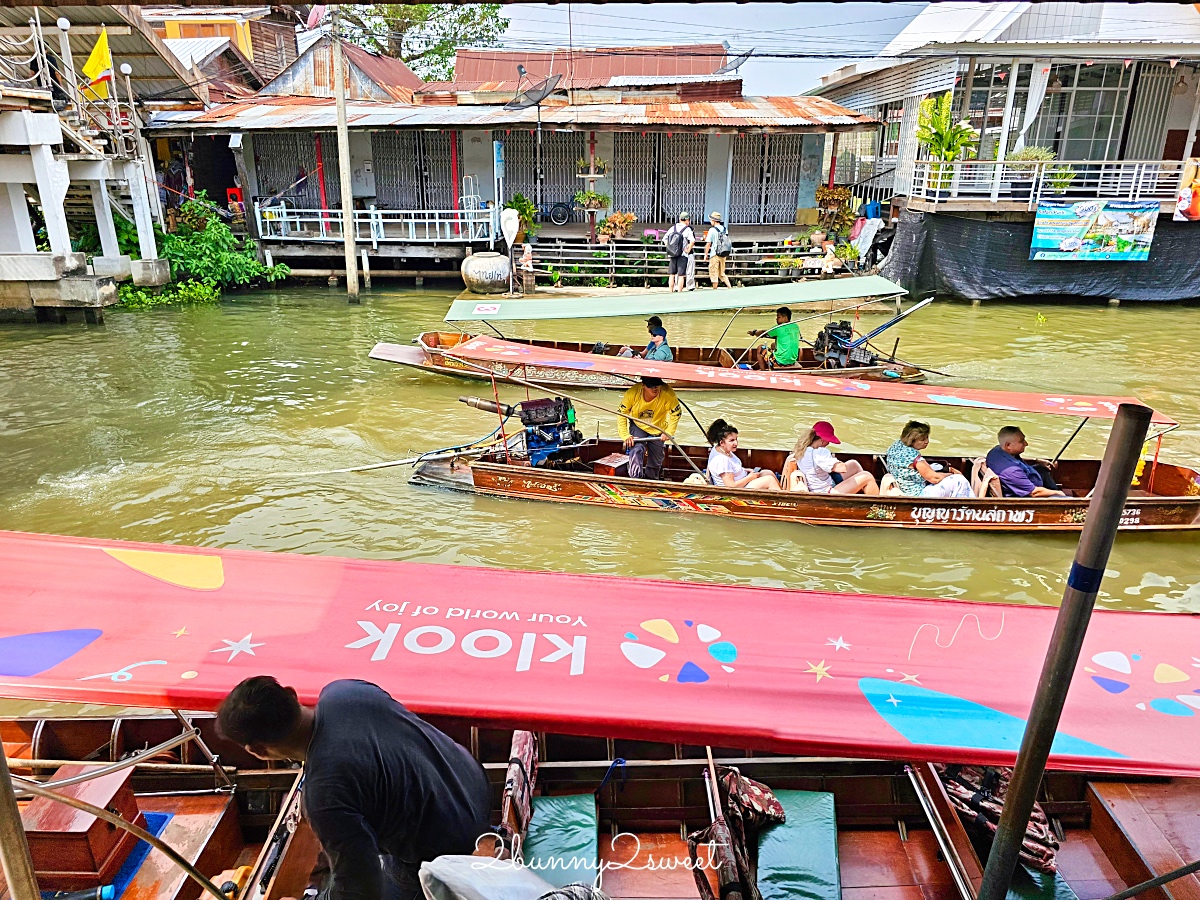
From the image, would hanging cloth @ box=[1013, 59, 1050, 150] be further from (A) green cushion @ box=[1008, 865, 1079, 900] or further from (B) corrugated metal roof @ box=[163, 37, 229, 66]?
(B) corrugated metal roof @ box=[163, 37, 229, 66]

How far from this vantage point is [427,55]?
3619cm

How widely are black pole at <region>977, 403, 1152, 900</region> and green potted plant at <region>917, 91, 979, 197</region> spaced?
18.5 m

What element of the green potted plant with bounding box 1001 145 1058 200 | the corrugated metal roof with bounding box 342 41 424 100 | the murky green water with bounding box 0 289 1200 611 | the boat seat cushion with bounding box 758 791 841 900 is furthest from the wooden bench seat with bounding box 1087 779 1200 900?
the corrugated metal roof with bounding box 342 41 424 100

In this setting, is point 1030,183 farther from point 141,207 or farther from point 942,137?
point 141,207

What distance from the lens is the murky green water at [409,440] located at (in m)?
8.35

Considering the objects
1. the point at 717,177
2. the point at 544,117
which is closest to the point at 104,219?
the point at 544,117

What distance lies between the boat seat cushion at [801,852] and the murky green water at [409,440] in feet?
12.6

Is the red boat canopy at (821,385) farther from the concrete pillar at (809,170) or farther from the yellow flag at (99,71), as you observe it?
the concrete pillar at (809,170)

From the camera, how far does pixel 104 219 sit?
1867 cm

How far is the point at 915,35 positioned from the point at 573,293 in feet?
44.5


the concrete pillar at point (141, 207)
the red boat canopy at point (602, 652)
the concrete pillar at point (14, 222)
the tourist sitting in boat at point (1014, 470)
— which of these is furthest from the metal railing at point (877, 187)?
the red boat canopy at point (602, 652)

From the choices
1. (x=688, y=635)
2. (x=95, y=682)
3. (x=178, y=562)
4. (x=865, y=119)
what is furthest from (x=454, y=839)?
(x=865, y=119)

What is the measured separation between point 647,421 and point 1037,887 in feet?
19.6

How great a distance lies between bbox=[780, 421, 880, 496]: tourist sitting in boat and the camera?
852 centimetres
